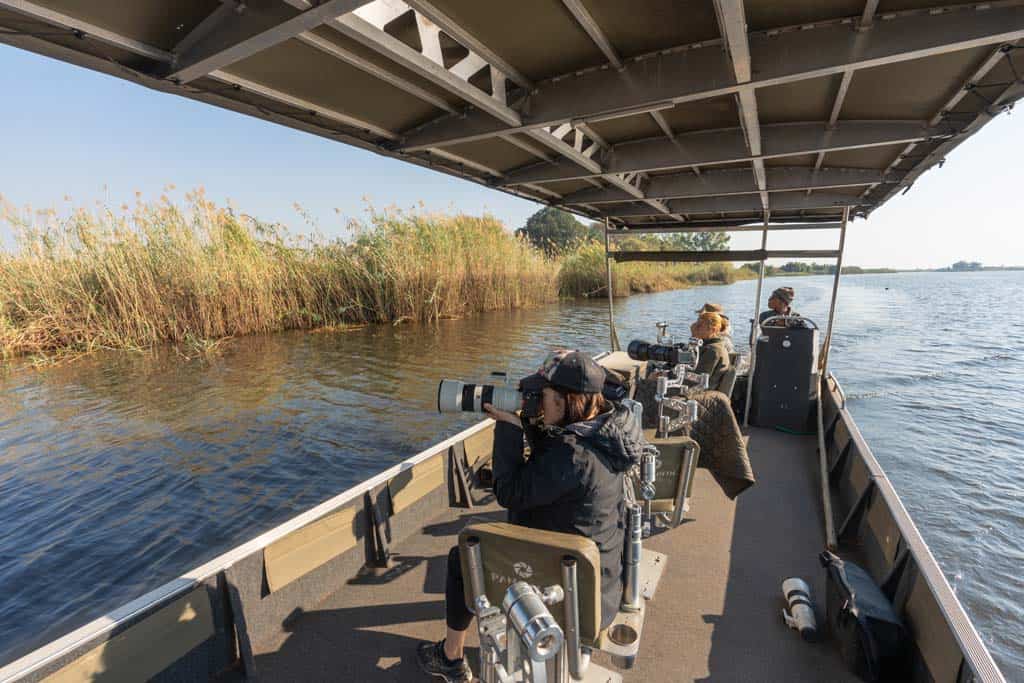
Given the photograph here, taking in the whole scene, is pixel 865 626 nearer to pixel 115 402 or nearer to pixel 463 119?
pixel 463 119

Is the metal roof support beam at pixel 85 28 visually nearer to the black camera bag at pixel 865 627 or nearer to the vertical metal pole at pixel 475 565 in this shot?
the vertical metal pole at pixel 475 565

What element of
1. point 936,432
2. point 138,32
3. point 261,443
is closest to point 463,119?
point 138,32

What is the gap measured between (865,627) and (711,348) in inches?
92.8

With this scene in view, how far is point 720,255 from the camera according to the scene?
4.72 metres

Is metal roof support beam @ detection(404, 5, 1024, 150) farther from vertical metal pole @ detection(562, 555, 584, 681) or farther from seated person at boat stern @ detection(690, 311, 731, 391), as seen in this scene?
seated person at boat stern @ detection(690, 311, 731, 391)

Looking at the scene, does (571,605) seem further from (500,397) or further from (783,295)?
(783,295)

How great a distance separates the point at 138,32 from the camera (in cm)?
153

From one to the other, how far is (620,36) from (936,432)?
9058 mm

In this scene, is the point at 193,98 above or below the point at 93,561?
above

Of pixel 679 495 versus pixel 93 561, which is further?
pixel 93 561

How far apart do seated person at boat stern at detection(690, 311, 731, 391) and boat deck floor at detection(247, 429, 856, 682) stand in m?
1.10

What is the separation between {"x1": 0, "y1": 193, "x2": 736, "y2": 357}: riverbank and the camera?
8648 mm

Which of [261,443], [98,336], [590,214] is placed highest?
[590,214]

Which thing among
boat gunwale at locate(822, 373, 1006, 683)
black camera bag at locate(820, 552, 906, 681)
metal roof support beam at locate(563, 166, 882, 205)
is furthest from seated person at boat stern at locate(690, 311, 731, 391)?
black camera bag at locate(820, 552, 906, 681)
